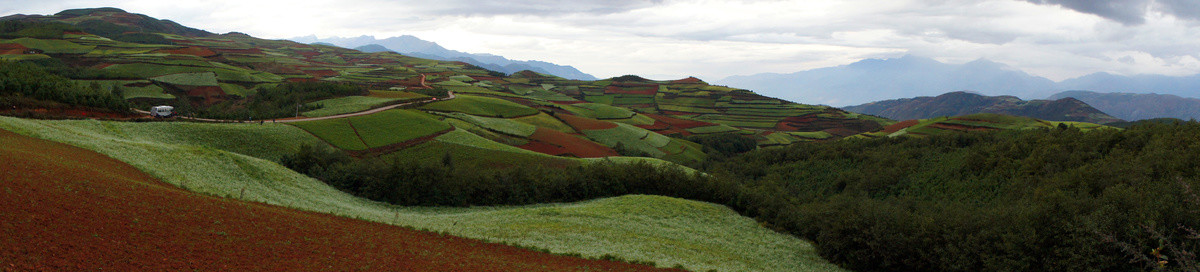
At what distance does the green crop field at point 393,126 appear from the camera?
8325cm

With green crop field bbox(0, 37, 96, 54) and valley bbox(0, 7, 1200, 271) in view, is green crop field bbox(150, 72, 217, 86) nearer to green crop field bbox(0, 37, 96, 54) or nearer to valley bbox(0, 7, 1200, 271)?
valley bbox(0, 7, 1200, 271)

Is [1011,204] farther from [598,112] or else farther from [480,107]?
[598,112]

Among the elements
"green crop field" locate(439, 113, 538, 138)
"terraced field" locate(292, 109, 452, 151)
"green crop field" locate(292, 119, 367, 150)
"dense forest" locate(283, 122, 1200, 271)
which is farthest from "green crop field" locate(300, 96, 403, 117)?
"dense forest" locate(283, 122, 1200, 271)

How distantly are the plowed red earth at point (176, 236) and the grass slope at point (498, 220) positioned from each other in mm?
3124

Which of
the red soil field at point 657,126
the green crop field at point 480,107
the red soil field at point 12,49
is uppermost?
the red soil field at point 12,49

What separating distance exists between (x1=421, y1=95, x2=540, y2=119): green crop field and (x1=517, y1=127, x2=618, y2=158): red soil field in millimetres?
16764

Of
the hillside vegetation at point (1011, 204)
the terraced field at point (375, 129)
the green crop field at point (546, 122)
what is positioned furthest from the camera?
the green crop field at point (546, 122)

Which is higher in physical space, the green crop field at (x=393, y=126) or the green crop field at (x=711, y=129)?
the green crop field at (x=393, y=126)

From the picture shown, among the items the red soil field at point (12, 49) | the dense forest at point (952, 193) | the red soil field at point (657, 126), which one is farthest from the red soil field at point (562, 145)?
the red soil field at point (12, 49)

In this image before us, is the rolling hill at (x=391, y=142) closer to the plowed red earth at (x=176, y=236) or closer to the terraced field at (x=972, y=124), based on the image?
the plowed red earth at (x=176, y=236)

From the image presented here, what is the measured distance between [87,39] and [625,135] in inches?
7410

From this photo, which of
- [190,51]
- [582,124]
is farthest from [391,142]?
[190,51]

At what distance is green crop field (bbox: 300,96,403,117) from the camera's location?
3912 inches

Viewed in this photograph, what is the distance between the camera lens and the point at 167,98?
116 m
